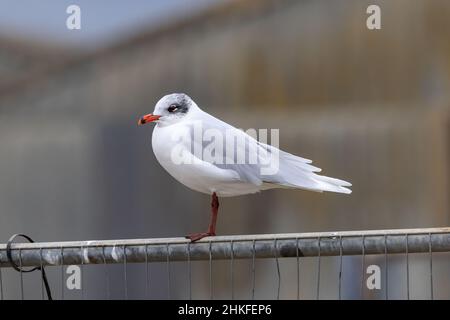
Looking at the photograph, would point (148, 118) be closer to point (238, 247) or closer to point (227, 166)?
point (227, 166)

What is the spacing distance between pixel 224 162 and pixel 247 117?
1.04 m

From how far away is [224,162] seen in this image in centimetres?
194

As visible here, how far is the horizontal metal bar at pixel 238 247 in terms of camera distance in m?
1.53

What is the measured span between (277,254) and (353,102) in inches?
59.4

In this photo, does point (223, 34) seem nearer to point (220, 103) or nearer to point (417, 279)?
point (220, 103)

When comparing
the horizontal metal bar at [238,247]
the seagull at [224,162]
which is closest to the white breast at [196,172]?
the seagull at [224,162]

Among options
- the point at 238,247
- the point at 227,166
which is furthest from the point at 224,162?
the point at 238,247

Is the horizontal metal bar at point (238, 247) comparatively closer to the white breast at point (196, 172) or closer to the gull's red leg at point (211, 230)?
the gull's red leg at point (211, 230)

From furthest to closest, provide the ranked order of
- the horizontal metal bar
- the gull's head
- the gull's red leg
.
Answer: the gull's head, the gull's red leg, the horizontal metal bar

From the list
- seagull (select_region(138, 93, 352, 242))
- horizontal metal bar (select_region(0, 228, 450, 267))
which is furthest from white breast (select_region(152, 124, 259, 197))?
horizontal metal bar (select_region(0, 228, 450, 267))

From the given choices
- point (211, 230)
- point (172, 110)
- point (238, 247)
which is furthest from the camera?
point (172, 110)

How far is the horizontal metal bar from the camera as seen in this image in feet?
5.01

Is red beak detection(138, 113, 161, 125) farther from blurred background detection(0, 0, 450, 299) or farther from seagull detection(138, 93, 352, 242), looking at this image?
blurred background detection(0, 0, 450, 299)

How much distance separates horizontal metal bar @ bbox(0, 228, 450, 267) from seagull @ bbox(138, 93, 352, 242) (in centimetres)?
30
